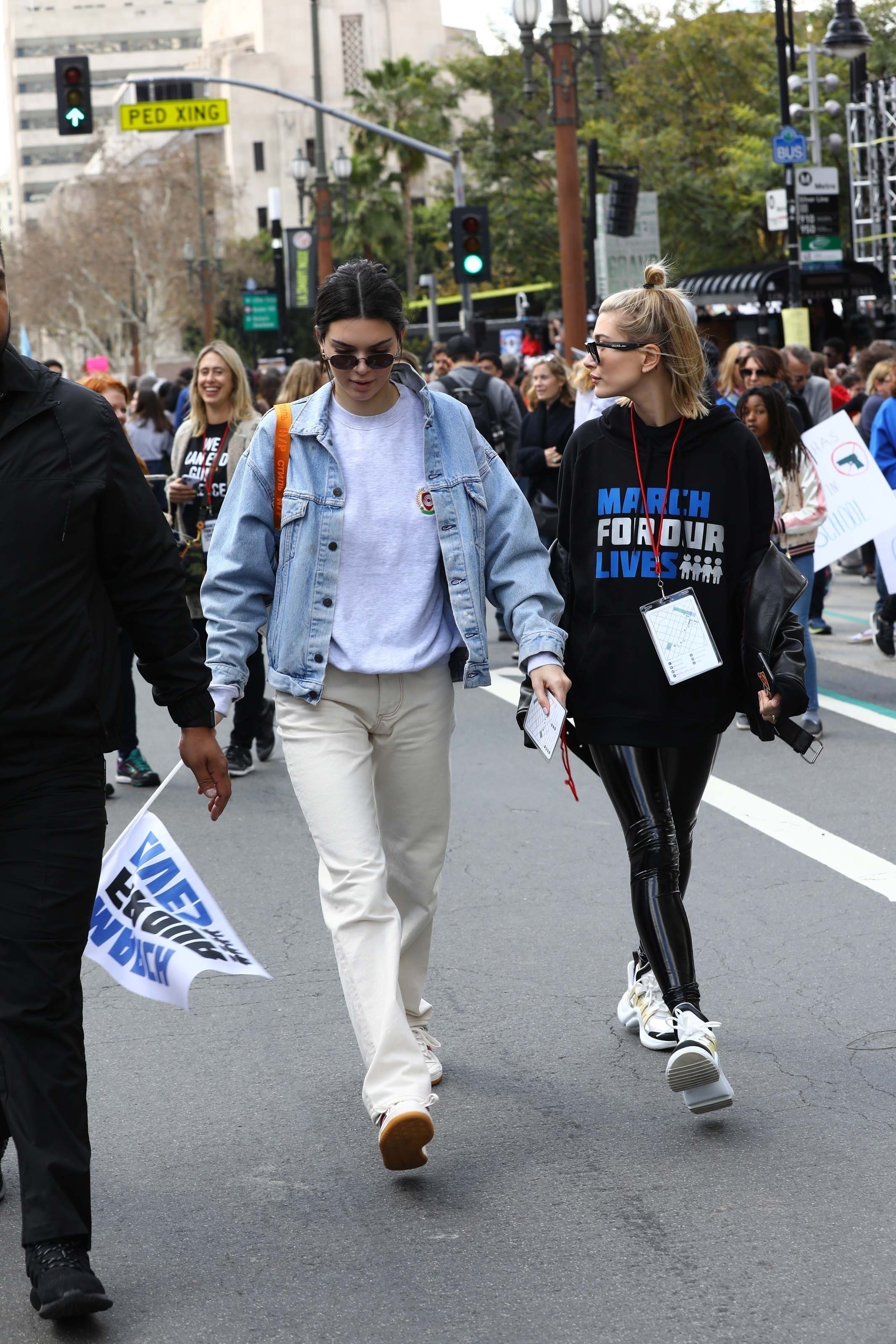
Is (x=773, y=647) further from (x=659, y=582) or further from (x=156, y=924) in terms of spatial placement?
(x=156, y=924)

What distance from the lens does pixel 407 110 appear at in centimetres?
6819

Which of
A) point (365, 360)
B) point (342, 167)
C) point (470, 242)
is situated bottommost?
point (365, 360)

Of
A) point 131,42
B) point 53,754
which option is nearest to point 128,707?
point 53,754

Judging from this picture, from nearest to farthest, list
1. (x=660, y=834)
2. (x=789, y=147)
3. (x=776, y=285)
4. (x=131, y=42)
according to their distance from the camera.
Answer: (x=660, y=834)
(x=789, y=147)
(x=776, y=285)
(x=131, y=42)

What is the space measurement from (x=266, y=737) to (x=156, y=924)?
5.72 metres

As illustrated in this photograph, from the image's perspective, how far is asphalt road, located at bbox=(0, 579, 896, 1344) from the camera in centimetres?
346

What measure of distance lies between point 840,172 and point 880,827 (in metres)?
46.0

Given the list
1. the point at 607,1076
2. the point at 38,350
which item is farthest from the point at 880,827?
the point at 38,350

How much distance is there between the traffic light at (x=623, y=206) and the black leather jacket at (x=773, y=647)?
17.9 m

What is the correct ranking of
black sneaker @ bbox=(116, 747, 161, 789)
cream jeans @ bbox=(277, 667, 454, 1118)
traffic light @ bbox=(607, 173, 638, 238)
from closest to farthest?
cream jeans @ bbox=(277, 667, 454, 1118), black sneaker @ bbox=(116, 747, 161, 789), traffic light @ bbox=(607, 173, 638, 238)

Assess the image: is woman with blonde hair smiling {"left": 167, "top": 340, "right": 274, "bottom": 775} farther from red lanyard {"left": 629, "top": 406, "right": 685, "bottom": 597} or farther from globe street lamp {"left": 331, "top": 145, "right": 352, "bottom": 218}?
globe street lamp {"left": 331, "top": 145, "right": 352, "bottom": 218}

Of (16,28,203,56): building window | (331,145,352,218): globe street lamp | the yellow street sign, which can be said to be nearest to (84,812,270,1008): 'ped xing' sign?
the yellow street sign

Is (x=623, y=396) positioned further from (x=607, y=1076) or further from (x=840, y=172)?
(x=840, y=172)

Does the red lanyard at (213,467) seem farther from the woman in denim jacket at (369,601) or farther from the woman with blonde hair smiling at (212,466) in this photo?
the woman in denim jacket at (369,601)
